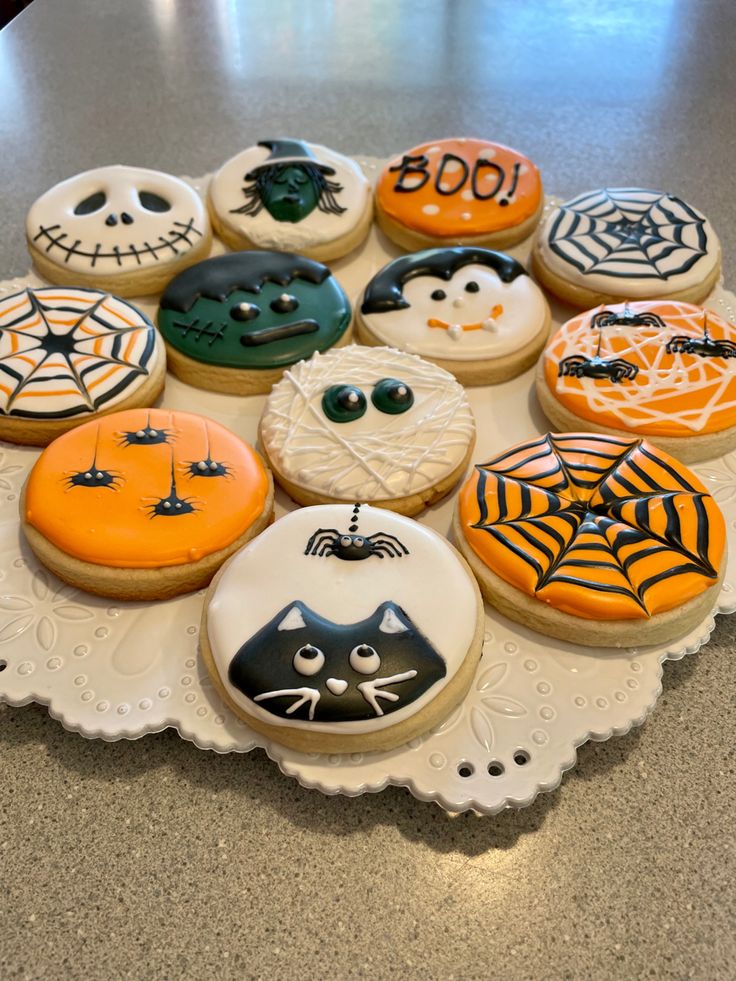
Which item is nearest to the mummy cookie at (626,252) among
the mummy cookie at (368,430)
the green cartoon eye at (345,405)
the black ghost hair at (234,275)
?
the mummy cookie at (368,430)

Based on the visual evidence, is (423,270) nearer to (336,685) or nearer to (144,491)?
(144,491)

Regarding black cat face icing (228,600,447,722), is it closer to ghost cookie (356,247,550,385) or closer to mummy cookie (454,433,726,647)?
mummy cookie (454,433,726,647)

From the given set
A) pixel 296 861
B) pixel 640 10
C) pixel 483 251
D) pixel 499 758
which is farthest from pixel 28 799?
pixel 640 10

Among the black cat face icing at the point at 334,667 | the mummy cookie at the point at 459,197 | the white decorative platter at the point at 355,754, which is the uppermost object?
the mummy cookie at the point at 459,197

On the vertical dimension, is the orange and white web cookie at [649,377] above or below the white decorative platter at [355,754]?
above

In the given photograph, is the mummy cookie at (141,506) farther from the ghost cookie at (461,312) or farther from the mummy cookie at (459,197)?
the mummy cookie at (459,197)

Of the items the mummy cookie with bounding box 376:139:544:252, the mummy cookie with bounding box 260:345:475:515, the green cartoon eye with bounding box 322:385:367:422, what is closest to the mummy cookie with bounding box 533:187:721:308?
the mummy cookie with bounding box 376:139:544:252
